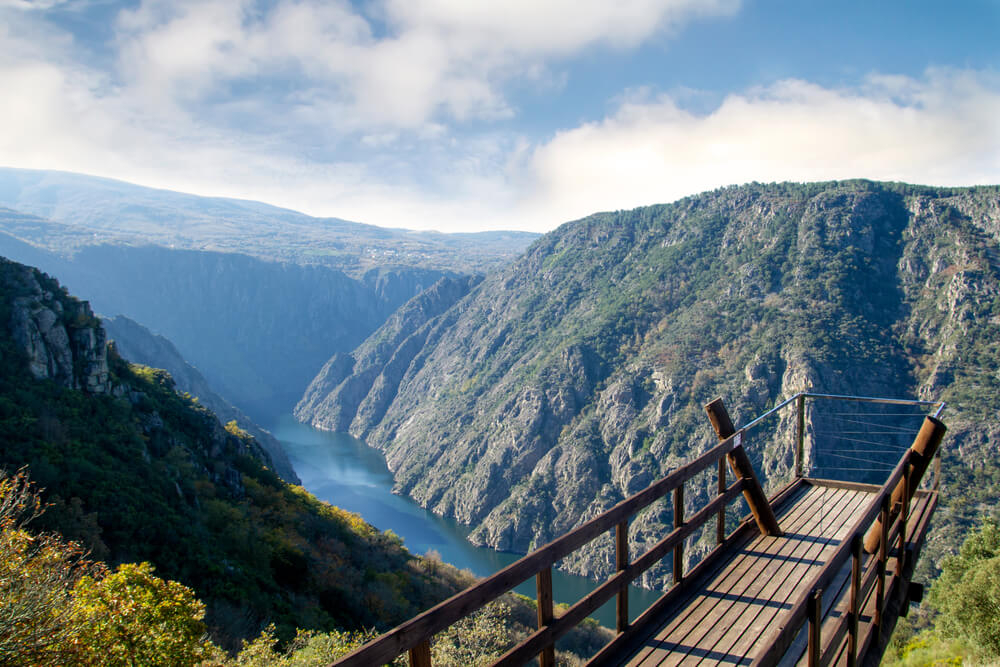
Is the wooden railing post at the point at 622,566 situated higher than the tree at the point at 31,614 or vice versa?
the wooden railing post at the point at 622,566

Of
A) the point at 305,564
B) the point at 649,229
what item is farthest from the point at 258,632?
the point at 649,229

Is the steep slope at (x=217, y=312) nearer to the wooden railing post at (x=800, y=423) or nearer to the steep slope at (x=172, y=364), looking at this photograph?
the steep slope at (x=172, y=364)

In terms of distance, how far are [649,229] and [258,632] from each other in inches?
5046

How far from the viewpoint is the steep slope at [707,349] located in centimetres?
7644

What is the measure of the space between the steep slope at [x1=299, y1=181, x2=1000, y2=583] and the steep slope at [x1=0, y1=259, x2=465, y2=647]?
5355 cm

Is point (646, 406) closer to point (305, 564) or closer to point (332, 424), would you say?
point (305, 564)

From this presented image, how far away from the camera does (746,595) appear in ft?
13.9

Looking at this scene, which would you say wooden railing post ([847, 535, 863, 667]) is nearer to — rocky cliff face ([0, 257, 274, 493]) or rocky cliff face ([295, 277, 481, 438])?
rocky cliff face ([0, 257, 274, 493])

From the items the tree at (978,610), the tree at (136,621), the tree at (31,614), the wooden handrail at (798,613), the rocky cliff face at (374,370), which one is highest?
the wooden handrail at (798,613)

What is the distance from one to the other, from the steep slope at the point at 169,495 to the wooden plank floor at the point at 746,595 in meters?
12.7

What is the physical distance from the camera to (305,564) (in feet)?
68.1

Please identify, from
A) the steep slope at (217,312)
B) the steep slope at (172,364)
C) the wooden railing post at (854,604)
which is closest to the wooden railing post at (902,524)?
the wooden railing post at (854,604)

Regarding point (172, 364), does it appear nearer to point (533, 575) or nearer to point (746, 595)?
point (746, 595)

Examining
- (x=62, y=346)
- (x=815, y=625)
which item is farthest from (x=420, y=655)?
(x=62, y=346)
